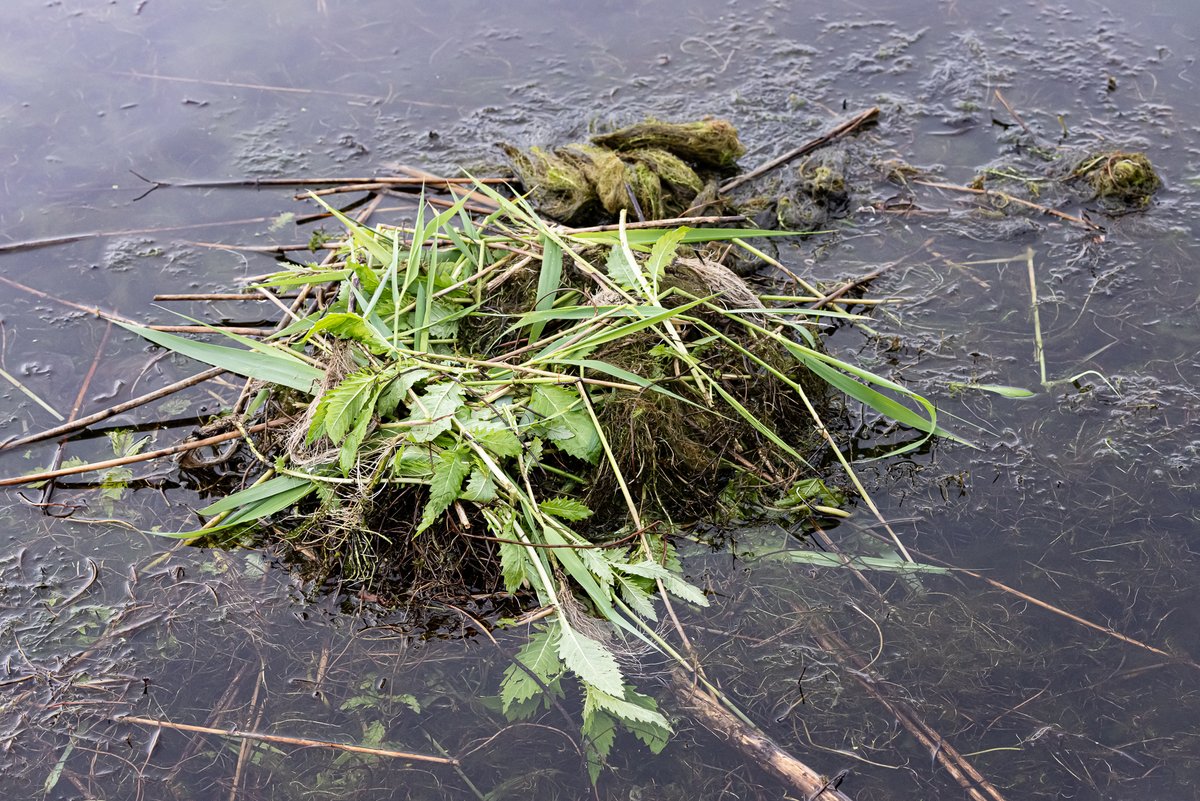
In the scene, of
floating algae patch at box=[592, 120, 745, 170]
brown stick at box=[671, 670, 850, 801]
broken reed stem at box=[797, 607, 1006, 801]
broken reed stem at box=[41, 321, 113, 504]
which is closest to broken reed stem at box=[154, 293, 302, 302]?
broken reed stem at box=[41, 321, 113, 504]

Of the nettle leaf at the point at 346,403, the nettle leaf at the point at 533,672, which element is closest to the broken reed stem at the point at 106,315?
the nettle leaf at the point at 346,403

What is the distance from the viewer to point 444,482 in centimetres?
283

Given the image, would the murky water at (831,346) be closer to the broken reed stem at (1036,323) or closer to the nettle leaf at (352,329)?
the broken reed stem at (1036,323)

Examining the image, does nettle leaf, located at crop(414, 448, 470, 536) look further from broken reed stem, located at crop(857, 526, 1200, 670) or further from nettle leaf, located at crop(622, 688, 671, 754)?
broken reed stem, located at crop(857, 526, 1200, 670)

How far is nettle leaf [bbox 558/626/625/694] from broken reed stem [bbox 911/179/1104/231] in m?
2.78

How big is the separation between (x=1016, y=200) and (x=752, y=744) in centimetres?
281

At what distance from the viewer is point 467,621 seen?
2.88 m

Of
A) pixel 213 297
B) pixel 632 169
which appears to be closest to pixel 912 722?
pixel 632 169

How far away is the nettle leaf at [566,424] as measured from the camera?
2980mm

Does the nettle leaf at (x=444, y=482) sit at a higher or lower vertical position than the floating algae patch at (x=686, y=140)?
lower

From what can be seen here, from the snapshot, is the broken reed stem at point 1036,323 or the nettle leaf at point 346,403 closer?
the nettle leaf at point 346,403

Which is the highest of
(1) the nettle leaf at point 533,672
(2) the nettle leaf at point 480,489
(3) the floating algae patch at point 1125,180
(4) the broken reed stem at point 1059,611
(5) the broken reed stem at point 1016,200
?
(3) the floating algae patch at point 1125,180

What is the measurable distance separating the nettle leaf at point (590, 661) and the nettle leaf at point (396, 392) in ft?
2.97

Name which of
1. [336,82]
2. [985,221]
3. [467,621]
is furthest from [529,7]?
[467,621]
